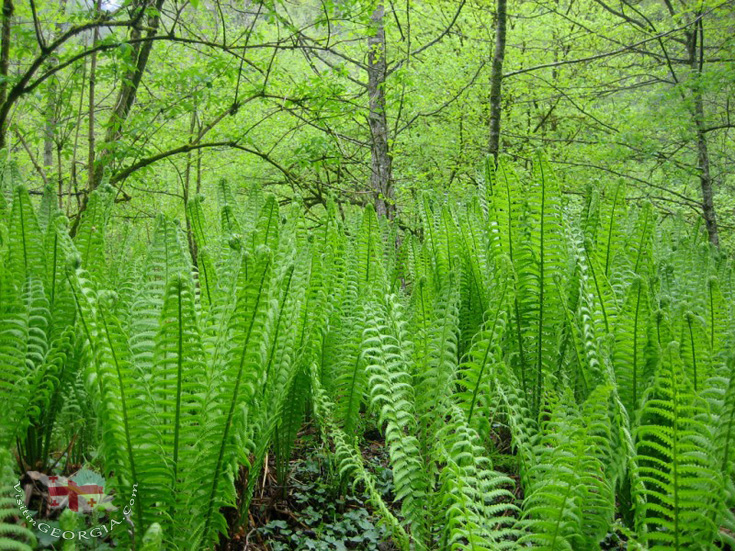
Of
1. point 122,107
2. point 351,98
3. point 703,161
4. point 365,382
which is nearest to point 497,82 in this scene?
point 351,98

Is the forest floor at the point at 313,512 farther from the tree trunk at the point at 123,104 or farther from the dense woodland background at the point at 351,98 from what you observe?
the tree trunk at the point at 123,104

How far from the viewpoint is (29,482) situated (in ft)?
4.89

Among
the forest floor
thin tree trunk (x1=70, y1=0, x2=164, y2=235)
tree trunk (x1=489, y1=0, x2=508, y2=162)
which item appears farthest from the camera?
tree trunk (x1=489, y1=0, x2=508, y2=162)

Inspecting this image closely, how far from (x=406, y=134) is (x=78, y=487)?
7704 mm

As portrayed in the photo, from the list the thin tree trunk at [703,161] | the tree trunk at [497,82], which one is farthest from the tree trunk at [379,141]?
the thin tree trunk at [703,161]

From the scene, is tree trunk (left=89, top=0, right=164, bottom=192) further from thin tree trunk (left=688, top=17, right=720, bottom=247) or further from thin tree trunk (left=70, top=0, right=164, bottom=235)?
thin tree trunk (left=688, top=17, right=720, bottom=247)

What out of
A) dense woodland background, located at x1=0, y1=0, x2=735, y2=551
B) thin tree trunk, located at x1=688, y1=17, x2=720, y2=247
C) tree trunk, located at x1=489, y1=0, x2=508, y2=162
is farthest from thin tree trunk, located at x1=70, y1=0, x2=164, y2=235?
thin tree trunk, located at x1=688, y1=17, x2=720, y2=247

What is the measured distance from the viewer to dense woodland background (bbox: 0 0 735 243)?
12.2 feet

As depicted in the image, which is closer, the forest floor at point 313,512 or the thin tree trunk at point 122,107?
the forest floor at point 313,512

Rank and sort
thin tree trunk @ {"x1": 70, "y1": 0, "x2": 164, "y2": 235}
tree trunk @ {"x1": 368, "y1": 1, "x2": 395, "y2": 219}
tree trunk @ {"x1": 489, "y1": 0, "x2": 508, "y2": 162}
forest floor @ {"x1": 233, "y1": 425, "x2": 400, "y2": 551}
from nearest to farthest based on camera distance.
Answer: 1. forest floor @ {"x1": 233, "y1": 425, "x2": 400, "y2": 551}
2. thin tree trunk @ {"x1": 70, "y1": 0, "x2": 164, "y2": 235}
3. tree trunk @ {"x1": 489, "y1": 0, "x2": 508, "y2": 162}
4. tree trunk @ {"x1": 368, "y1": 1, "x2": 395, "y2": 219}

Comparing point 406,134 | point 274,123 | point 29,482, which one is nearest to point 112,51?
point 29,482

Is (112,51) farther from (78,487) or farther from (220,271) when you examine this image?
(78,487)

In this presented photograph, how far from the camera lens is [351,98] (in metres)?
5.92

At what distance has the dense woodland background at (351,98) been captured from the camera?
3730 mm
